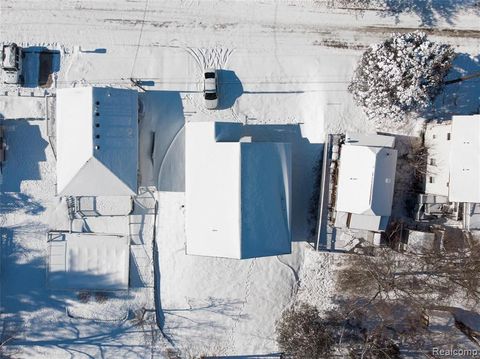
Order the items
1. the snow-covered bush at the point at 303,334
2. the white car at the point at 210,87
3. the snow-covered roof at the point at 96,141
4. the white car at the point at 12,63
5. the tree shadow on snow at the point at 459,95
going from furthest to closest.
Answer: the snow-covered bush at the point at 303,334, the tree shadow on snow at the point at 459,95, the white car at the point at 210,87, the white car at the point at 12,63, the snow-covered roof at the point at 96,141

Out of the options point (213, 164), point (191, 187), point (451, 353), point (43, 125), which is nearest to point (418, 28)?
point (213, 164)

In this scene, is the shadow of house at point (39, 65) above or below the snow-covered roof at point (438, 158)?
above

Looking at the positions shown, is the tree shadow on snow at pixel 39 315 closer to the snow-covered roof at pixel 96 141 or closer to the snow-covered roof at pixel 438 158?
the snow-covered roof at pixel 96 141

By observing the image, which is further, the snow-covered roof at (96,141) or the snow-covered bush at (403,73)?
the snow-covered roof at (96,141)

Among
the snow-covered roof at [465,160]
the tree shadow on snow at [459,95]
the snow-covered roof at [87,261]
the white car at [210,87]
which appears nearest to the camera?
the snow-covered roof at [465,160]

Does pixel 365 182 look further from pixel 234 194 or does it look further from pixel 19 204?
pixel 19 204

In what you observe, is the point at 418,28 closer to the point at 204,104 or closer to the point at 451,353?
the point at 204,104

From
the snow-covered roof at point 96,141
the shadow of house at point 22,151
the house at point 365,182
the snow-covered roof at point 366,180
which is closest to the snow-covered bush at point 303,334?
the house at point 365,182
